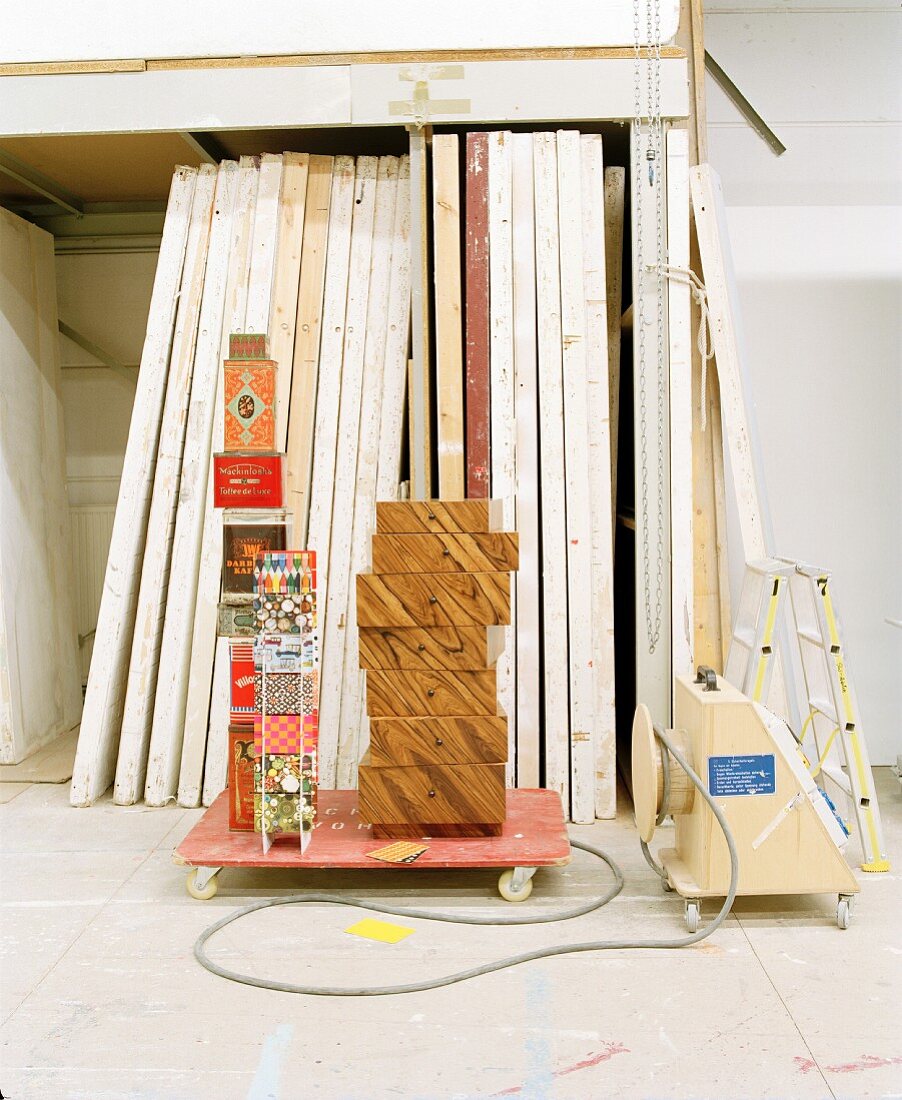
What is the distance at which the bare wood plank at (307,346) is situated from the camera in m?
4.32

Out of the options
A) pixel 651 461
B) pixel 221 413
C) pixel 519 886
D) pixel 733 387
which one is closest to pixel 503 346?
pixel 651 461

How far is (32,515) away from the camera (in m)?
5.04

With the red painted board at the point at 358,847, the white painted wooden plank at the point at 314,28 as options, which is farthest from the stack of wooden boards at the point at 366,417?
the red painted board at the point at 358,847

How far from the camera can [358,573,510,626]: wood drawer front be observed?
3391 mm

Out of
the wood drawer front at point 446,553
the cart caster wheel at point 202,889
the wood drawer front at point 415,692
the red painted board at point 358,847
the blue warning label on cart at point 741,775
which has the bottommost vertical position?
the cart caster wheel at point 202,889

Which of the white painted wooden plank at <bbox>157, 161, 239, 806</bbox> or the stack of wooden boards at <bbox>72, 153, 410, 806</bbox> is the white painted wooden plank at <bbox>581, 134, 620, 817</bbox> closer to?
the stack of wooden boards at <bbox>72, 153, 410, 806</bbox>

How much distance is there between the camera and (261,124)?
13.5 ft

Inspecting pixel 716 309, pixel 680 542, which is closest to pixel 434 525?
pixel 680 542

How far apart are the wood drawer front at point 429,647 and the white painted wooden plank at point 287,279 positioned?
1215mm

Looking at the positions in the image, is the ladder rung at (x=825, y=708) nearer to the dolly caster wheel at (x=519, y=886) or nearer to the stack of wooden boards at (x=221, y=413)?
the dolly caster wheel at (x=519, y=886)

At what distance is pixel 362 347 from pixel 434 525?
3.95 feet

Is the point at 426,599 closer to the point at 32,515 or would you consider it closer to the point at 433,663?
the point at 433,663

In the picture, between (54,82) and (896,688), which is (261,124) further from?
(896,688)

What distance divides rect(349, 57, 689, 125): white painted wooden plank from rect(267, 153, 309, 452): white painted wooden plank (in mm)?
418
